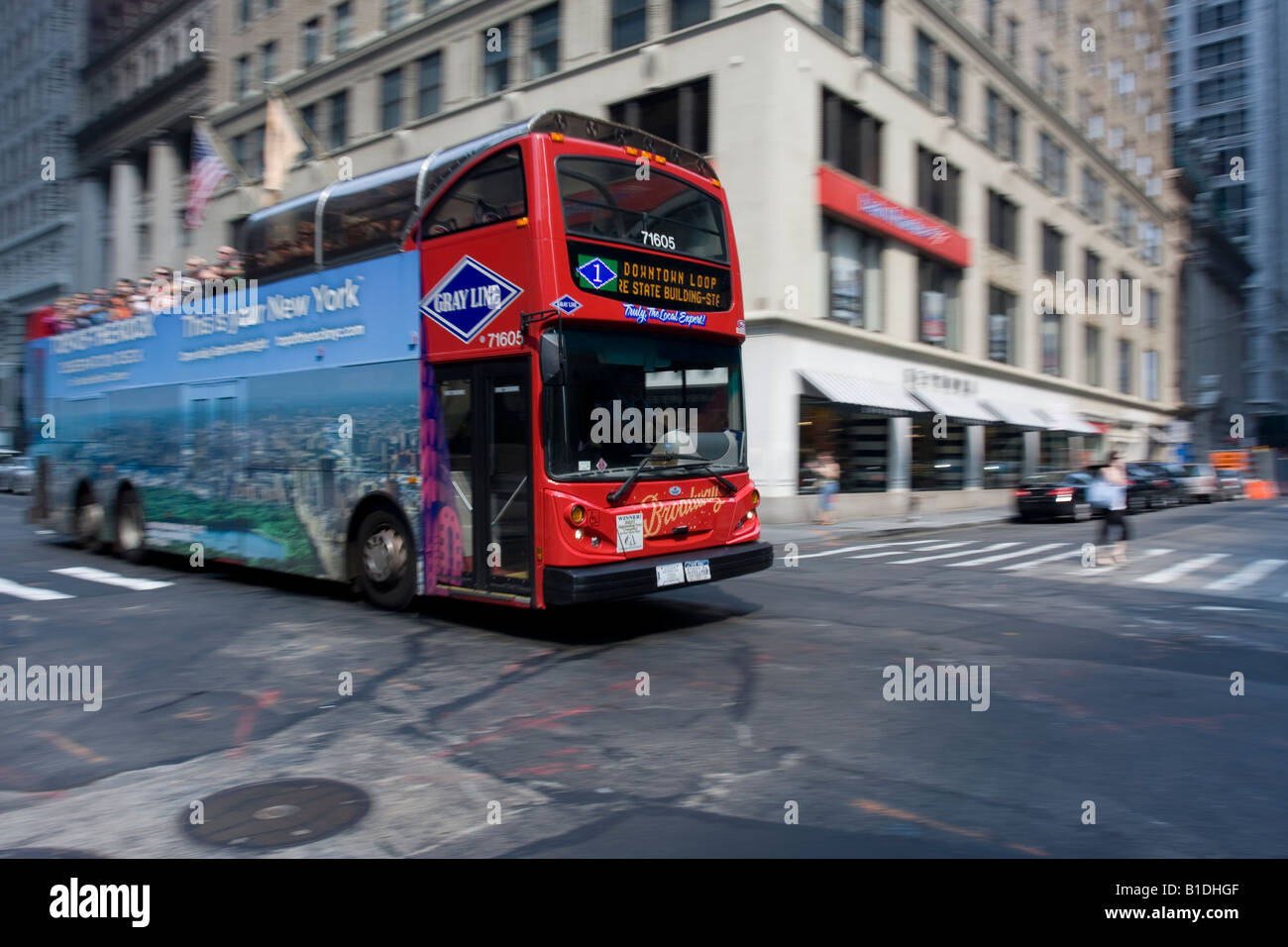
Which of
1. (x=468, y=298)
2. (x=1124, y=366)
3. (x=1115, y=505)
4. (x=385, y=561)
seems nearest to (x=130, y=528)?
(x=385, y=561)

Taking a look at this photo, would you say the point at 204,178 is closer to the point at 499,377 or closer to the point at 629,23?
the point at 629,23

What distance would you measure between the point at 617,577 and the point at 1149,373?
57.1 m

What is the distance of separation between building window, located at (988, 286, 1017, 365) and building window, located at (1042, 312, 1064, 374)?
3.62 metres

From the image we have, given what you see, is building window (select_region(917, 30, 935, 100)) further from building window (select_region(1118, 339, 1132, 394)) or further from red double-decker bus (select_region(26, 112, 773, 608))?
building window (select_region(1118, 339, 1132, 394))

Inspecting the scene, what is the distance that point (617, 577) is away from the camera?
7910mm

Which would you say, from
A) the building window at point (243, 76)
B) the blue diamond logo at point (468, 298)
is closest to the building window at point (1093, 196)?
the building window at point (243, 76)

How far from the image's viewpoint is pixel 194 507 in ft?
40.9

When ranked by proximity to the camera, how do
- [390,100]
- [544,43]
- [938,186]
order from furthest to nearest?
1. [390,100]
2. [938,186]
3. [544,43]

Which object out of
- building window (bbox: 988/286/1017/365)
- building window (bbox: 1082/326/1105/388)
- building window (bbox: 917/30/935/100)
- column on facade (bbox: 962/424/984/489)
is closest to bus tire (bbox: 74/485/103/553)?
building window (bbox: 917/30/935/100)

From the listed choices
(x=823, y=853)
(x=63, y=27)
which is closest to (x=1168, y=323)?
(x=823, y=853)

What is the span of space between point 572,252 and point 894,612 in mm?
5109

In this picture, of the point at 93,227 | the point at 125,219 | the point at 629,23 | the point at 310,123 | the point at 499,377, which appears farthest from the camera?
the point at 93,227

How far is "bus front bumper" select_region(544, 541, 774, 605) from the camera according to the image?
25.2 ft
